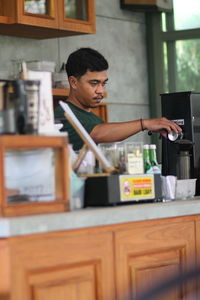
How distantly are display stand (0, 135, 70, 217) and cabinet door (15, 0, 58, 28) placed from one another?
277 centimetres

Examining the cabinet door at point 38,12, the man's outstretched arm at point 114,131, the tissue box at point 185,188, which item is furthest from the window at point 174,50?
the tissue box at point 185,188

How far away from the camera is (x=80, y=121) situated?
388 cm

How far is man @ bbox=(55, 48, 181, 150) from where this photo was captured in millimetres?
3742

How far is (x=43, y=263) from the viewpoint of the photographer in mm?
2424

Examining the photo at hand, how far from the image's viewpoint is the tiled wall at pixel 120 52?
21.1 feet

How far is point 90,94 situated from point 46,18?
155cm

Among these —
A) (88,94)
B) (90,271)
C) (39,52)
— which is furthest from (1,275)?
(39,52)

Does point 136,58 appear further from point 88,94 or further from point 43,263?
point 43,263

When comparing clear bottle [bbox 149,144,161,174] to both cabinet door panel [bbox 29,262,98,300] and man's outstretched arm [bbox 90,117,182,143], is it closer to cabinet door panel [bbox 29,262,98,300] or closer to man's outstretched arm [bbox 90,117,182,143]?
man's outstretched arm [bbox 90,117,182,143]

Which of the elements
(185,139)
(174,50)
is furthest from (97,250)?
(174,50)

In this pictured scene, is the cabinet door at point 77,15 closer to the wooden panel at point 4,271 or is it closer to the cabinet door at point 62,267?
the cabinet door at point 62,267

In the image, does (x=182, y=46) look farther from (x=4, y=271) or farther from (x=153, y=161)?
(x=4, y=271)

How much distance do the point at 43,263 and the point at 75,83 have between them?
178 centimetres

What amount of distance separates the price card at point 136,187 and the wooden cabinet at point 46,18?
2.51m
